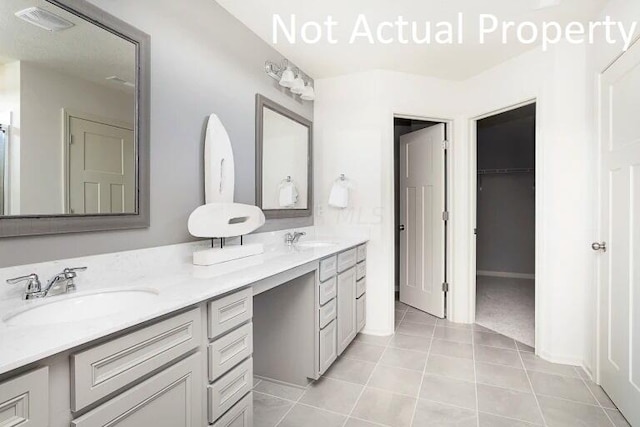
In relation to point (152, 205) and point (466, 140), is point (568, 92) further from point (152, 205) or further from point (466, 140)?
point (152, 205)

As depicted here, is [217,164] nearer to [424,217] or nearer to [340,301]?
[340,301]

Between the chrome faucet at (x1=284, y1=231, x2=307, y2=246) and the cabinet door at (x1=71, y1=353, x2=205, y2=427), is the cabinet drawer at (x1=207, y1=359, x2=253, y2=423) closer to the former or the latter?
the cabinet door at (x1=71, y1=353, x2=205, y2=427)

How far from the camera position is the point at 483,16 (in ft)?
7.04

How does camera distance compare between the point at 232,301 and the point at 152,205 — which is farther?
the point at 152,205

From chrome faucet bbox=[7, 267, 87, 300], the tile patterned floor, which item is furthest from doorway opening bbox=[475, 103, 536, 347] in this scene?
chrome faucet bbox=[7, 267, 87, 300]

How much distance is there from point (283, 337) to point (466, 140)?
8.07 feet

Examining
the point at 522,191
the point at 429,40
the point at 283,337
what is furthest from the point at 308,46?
the point at 522,191

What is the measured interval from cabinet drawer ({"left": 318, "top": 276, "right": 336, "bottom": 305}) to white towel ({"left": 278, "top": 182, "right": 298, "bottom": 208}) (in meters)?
0.79

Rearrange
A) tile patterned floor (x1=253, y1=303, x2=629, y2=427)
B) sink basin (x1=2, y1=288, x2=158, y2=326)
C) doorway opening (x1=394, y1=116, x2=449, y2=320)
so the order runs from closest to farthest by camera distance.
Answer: sink basin (x1=2, y1=288, x2=158, y2=326), tile patterned floor (x1=253, y1=303, x2=629, y2=427), doorway opening (x1=394, y1=116, x2=449, y2=320)

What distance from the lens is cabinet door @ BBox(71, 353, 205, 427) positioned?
876mm

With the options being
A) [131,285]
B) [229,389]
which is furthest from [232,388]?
[131,285]

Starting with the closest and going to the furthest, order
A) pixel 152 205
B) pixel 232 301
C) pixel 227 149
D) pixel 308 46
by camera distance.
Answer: pixel 232 301, pixel 152 205, pixel 227 149, pixel 308 46
